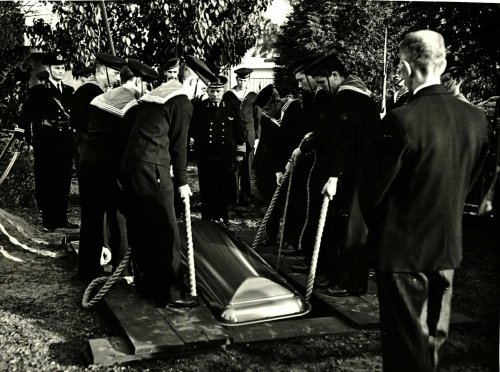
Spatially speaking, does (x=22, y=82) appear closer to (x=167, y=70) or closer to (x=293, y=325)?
(x=167, y=70)

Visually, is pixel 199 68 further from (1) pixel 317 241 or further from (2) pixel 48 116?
(2) pixel 48 116

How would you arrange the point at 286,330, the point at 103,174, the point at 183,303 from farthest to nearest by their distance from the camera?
the point at 103,174, the point at 183,303, the point at 286,330

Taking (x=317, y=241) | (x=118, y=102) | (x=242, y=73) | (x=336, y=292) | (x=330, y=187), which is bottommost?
(x=336, y=292)

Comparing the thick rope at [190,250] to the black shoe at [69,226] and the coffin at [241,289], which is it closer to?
the coffin at [241,289]

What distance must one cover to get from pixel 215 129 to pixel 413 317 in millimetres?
5211

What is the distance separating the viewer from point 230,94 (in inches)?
336

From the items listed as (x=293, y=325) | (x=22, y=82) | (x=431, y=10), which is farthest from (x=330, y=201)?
(x=22, y=82)

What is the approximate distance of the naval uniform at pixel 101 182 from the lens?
17.7 feet

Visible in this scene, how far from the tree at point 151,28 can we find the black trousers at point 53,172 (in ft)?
4.41

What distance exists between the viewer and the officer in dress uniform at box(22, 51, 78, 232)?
7906 millimetres

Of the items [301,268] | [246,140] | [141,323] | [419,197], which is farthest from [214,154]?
[419,197]

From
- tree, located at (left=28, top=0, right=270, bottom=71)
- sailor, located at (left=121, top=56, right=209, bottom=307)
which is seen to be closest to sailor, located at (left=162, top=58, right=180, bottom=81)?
sailor, located at (left=121, top=56, right=209, bottom=307)

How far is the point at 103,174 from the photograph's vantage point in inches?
216

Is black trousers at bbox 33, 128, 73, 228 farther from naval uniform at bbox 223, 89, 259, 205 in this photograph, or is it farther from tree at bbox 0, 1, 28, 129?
naval uniform at bbox 223, 89, 259, 205
